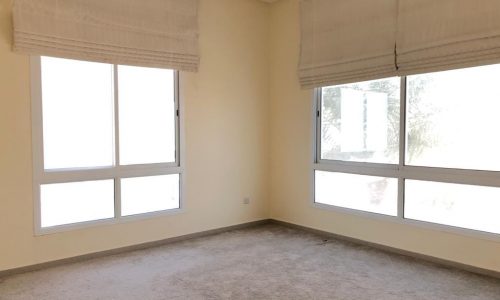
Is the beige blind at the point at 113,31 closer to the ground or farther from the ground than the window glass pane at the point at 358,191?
farther from the ground

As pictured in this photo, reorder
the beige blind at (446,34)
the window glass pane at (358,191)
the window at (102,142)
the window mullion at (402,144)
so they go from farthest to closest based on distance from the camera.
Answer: the window glass pane at (358,191) < the window mullion at (402,144) < the window at (102,142) < the beige blind at (446,34)

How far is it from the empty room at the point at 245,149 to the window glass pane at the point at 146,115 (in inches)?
0.7

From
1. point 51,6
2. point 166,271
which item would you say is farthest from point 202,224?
point 51,6

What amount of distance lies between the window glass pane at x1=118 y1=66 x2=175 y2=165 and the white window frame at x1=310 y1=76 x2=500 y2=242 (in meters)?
1.72

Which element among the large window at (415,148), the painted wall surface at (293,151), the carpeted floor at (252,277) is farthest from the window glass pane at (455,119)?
the carpeted floor at (252,277)

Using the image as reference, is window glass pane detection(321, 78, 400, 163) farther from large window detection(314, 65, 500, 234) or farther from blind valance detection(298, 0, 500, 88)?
blind valance detection(298, 0, 500, 88)

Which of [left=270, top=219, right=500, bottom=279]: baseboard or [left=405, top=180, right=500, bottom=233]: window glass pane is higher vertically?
[left=405, top=180, right=500, bottom=233]: window glass pane

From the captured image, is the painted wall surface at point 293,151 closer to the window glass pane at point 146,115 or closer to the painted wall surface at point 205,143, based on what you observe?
the painted wall surface at point 205,143

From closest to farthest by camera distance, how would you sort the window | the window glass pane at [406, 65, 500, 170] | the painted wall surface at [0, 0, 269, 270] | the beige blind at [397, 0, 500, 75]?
the beige blind at [397, 0, 500, 75] → the window glass pane at [406, 65, 500, 170] → the painted wall surface at [0, 0, 269, 270] → the window

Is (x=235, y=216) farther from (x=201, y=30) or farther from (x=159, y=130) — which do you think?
(x=201, y=30)

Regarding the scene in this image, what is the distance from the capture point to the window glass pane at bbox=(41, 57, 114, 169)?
3.70 metres

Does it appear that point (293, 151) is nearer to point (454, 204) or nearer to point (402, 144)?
point (402, 144)

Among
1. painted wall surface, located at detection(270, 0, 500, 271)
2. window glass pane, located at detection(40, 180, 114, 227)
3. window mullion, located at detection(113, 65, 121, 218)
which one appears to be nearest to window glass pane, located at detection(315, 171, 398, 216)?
painted wall surface, located at detection(270, 0, 500, 271)

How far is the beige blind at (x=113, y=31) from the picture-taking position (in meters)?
3.49
